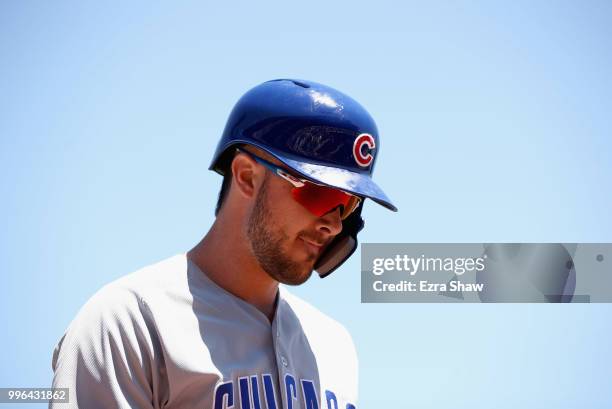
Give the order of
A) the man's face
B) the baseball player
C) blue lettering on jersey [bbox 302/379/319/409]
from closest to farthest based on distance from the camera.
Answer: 1. the baseball player
2. the man's face
3. blue lettering on jersey [bbox 302/379/319/409]

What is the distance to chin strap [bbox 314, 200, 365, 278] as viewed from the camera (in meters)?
4.26

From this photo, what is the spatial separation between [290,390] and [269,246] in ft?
2.27

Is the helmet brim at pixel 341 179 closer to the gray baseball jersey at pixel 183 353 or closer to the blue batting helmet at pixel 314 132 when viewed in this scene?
the blue batting helmet at pixel 314 132

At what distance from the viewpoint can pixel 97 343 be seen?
3455 mm

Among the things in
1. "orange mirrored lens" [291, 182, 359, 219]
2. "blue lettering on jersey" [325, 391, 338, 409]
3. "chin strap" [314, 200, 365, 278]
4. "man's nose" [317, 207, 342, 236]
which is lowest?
"blue lettering on jersey" [325, 391, 338, 409]

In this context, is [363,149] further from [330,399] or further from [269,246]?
[330,399]

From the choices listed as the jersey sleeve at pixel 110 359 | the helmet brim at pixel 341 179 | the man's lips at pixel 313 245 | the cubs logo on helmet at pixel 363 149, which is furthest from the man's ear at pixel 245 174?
the jersey sleeve at pixel 110 359

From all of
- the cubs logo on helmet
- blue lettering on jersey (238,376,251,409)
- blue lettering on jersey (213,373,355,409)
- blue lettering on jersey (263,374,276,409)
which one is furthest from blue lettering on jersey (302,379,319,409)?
the cubs logo on helmet

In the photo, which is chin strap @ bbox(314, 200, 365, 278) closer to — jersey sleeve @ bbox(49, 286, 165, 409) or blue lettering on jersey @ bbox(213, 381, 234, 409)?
blue lettering on jersey @ bbox(213, 381, 234, 409)

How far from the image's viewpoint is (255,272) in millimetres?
4078

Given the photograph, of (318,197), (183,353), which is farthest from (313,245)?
(183,353)

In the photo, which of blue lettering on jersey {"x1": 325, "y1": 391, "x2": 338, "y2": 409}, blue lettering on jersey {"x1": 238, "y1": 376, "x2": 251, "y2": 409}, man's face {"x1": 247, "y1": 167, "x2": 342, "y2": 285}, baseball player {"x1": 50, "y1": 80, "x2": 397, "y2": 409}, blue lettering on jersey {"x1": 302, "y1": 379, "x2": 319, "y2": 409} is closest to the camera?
baseball player {"x1": 50, "y1": 80, "x2": 397, "y2": 409}

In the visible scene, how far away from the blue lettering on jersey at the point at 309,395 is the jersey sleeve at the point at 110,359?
2.63 ft

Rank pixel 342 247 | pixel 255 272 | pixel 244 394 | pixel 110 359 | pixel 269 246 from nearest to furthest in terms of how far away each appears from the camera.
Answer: pixel 110 359, pixel 244 394, pixel 269 246, pixel 255 272, pixel 342 247
